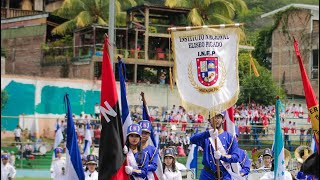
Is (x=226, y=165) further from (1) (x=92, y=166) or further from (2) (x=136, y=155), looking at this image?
(1) (x=92, y=166)

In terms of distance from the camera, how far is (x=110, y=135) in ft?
32.3

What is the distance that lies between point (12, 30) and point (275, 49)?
47.4 ft

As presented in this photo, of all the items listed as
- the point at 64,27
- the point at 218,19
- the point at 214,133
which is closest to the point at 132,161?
the point at 214,133

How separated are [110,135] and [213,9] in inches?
1343

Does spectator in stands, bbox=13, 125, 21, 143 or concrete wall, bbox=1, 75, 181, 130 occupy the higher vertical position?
concrete wall, bbox=1, 75, 181, 130

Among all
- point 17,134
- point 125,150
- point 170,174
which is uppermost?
point 125,150

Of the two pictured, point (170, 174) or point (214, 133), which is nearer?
point (214, 133)

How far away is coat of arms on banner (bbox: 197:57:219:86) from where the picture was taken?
37.1ft

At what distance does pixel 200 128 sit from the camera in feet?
96.2

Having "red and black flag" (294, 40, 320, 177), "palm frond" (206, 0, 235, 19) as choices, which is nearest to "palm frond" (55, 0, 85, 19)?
"palm frond" (206, 0, 235, 19)

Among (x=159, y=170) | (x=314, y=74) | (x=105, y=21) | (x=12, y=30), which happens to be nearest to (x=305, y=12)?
(x=314, y=74)

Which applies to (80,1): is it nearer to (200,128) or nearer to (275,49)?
(275,49)

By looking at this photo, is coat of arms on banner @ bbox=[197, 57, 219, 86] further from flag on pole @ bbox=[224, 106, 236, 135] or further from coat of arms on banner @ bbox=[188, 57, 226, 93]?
flag on pole @ bbox=[224, 106, 236, 135]

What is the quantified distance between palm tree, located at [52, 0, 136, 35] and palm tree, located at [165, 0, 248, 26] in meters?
3.11
